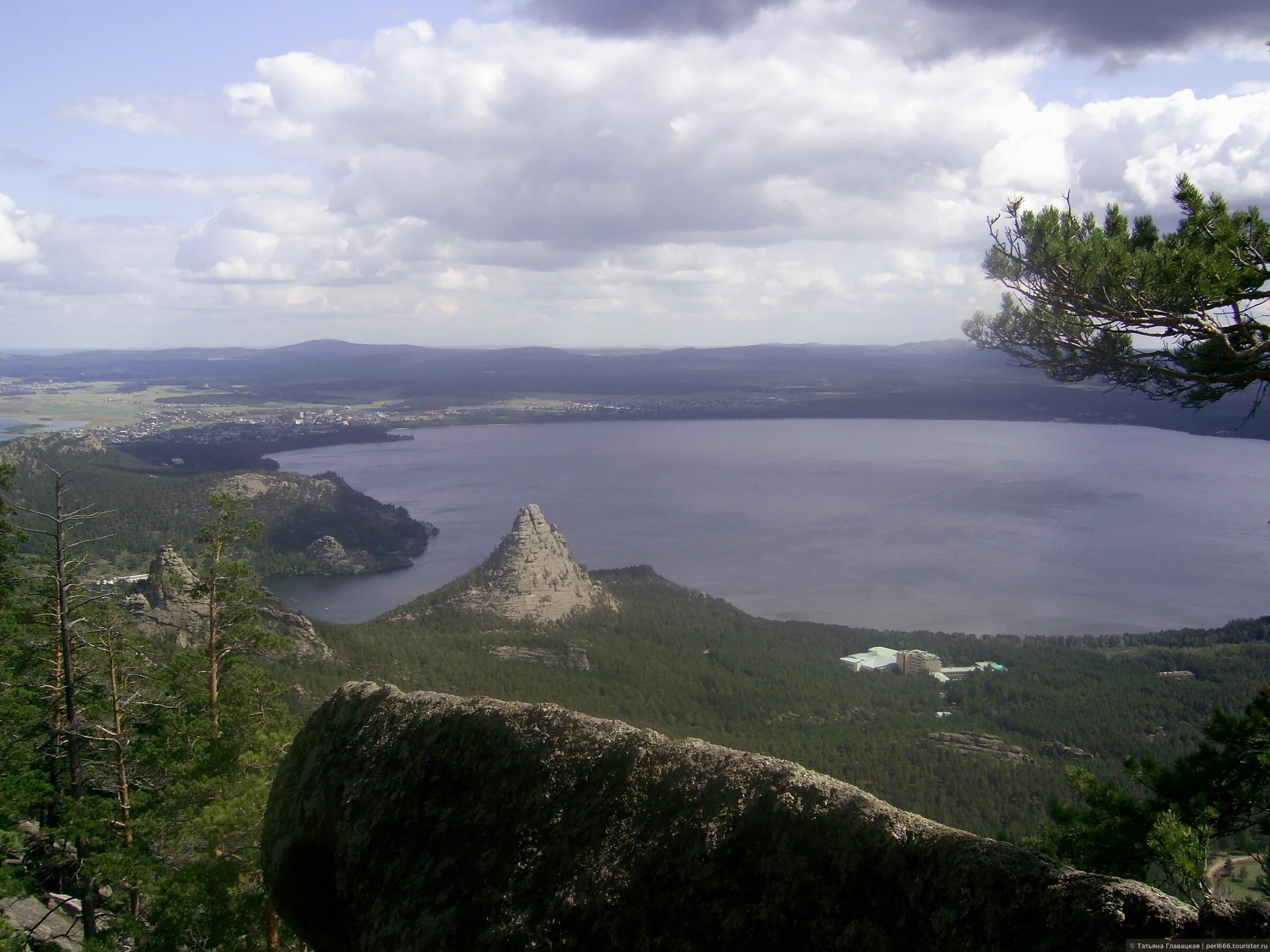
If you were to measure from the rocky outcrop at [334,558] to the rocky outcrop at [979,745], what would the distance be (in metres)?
76.6

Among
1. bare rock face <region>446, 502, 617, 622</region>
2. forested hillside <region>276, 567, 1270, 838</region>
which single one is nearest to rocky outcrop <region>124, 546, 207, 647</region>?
forested hillside <region>276, 567, 1270, 838</region>

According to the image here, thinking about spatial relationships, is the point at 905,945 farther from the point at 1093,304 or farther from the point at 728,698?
the point at 728,698

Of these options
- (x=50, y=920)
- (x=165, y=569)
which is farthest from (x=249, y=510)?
(x=50, y=920)

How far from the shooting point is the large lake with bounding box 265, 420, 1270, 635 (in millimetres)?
88625

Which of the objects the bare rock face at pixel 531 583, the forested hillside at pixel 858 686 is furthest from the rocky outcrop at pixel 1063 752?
the bare rock face at pixel 531 583

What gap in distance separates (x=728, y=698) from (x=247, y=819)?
156 feet

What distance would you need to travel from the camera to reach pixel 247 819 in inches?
473

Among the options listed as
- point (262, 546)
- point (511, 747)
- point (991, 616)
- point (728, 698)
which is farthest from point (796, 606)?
point (511, 747)

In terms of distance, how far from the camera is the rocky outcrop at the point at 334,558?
4254 inches

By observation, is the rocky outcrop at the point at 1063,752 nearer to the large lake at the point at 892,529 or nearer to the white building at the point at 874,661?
the white building at the point at 874,661

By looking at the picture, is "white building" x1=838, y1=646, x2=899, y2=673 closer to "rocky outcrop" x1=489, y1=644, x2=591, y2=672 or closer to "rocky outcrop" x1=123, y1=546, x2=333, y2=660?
"rocky outcrop" x1=489, y1=644, x2=591, y2=672

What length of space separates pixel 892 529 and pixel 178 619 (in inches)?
3854

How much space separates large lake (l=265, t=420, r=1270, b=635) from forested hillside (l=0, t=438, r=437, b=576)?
4662 millimetres

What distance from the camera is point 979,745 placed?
49406 millimetres
